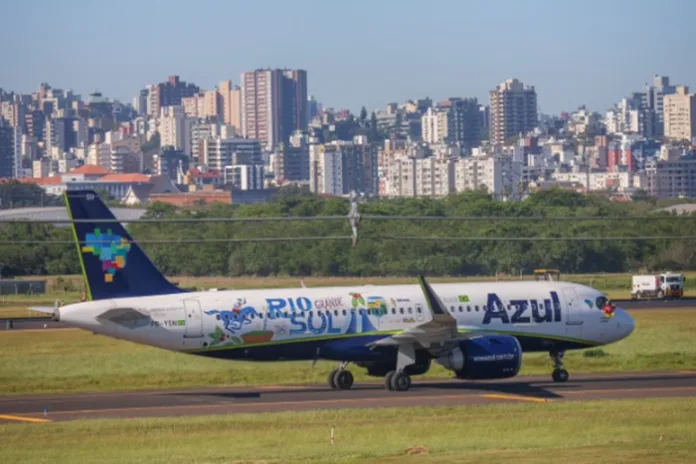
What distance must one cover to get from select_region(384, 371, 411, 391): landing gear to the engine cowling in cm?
148

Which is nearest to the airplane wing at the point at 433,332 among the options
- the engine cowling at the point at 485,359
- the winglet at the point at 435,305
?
the winglet at the point at 435,305

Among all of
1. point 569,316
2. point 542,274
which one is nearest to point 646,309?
point 542,274

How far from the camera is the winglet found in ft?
160

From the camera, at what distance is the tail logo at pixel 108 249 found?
49.6m

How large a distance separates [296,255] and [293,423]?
233ft

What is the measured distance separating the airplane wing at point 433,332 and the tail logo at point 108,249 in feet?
28.9

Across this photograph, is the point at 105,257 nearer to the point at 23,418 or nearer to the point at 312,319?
the point at 312,319

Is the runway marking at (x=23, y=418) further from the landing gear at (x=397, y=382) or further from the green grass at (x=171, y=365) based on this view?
the landing gear at (x=397, y=382)

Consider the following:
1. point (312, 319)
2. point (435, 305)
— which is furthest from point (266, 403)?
point (435, 305)

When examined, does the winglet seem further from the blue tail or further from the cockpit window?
the blue tail

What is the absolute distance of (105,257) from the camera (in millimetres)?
49719

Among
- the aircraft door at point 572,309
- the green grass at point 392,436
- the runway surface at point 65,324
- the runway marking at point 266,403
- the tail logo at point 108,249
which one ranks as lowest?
the green grass at point 392,436

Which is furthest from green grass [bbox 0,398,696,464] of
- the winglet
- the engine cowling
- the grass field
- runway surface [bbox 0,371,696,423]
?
the grass field

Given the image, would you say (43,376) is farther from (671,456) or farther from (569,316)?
(671,456)
